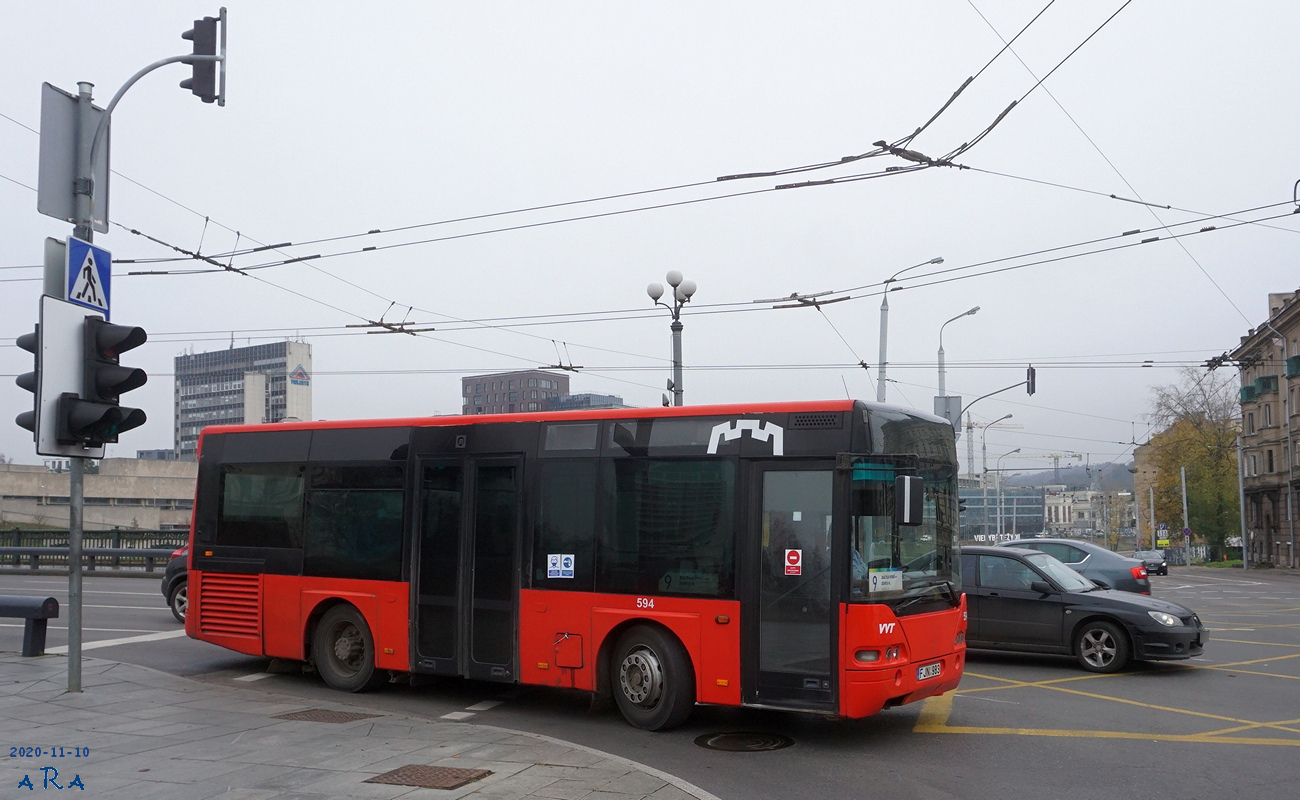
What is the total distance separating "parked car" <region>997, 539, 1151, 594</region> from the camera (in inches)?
649

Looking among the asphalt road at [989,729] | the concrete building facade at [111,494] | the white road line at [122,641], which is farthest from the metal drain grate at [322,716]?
the concrete building facade at [111,494]

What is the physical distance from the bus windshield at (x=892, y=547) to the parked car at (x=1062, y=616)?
408 cm

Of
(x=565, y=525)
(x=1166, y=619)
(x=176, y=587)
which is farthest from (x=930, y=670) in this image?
(x=176, y=587)

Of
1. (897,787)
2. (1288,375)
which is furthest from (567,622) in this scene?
(1288,375)

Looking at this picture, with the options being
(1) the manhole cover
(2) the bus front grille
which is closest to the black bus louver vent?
(1) the manhole cover

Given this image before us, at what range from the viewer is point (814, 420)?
870 centimetres

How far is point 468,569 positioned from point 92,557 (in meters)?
22.8

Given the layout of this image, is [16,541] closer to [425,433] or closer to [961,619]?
[425,433]

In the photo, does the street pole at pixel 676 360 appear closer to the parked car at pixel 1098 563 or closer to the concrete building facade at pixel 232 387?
the parked car at pixel 1098 563

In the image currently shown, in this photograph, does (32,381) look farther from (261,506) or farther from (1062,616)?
(1062,616)

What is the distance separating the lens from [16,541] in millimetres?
30156

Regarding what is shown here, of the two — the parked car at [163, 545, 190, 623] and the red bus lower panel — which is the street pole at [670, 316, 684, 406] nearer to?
the parked car at [163, 545, 190, 623]

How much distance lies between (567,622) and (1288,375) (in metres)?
60.1

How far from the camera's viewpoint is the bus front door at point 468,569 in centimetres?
1009
